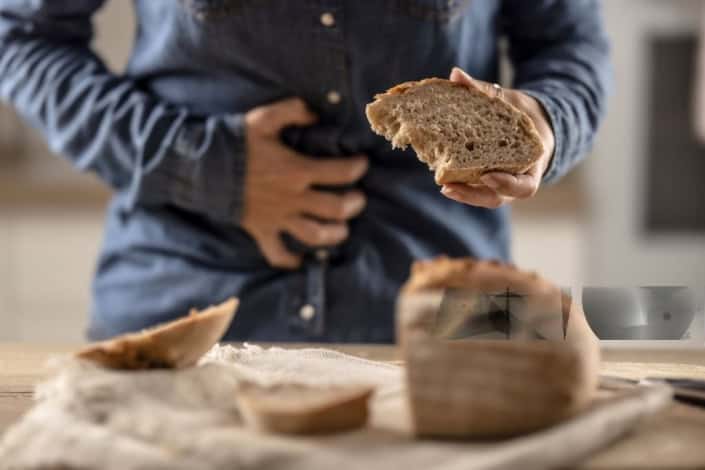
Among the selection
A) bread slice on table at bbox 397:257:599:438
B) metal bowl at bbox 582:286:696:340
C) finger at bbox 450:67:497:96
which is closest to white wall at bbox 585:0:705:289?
metal bowl at bbox 582:286:696:340

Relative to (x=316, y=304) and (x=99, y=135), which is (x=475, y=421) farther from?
(x=99, y=135)

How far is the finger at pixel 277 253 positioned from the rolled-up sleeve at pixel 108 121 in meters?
0.04

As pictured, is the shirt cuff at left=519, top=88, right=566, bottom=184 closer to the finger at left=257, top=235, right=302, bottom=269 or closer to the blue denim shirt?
the blue denim shirt

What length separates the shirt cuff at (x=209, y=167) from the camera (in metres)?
1.13

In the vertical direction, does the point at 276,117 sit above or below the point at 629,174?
below

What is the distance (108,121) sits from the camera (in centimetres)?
118

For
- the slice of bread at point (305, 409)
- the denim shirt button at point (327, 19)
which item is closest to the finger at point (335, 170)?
the denim shirt button at point (327, 19)

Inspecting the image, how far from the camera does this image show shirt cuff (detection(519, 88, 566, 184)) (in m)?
0.96

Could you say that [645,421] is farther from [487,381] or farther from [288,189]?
[288,189]

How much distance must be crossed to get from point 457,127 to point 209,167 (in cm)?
40

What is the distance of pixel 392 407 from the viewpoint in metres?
0.72

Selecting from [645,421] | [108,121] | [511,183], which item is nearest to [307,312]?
[108,121]

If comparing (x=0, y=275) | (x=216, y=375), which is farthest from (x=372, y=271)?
(x=0, y=275)

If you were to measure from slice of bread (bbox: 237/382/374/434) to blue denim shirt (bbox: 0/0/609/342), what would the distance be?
1.53 feet
